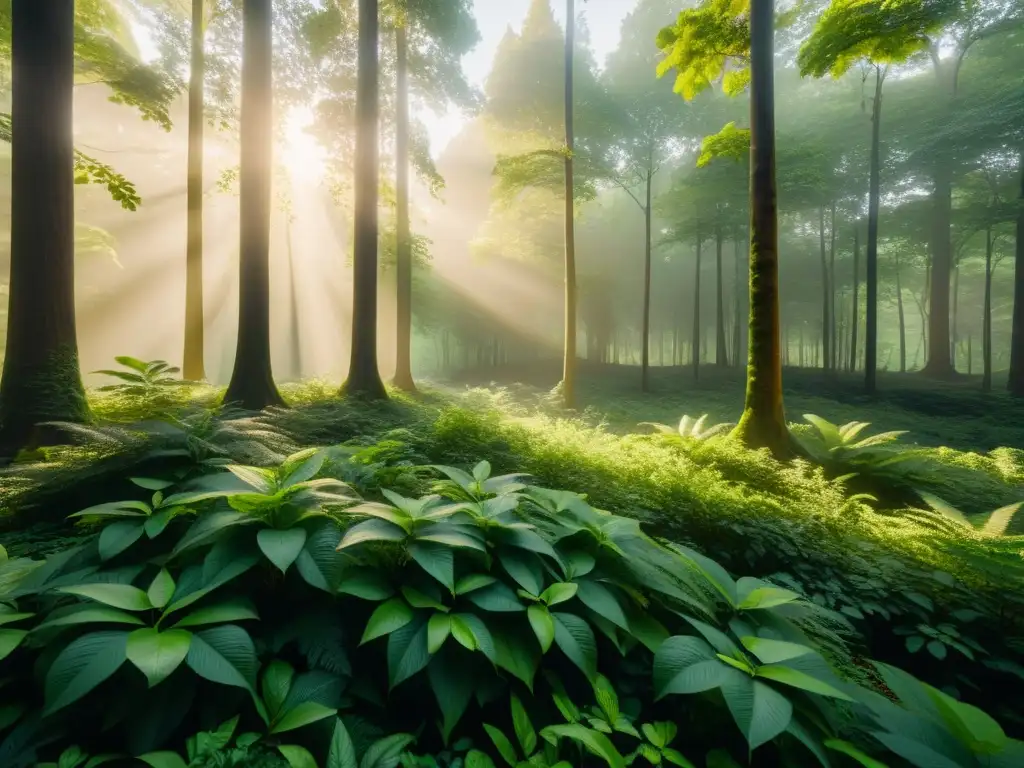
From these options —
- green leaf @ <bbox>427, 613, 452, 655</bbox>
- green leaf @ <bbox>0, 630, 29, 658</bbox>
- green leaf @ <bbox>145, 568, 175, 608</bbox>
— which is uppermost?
green leaf @ <bbox>145, 568, 175, 608</bbox>

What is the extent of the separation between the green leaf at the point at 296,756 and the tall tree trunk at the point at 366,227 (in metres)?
9.32

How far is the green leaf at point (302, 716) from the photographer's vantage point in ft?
4.05

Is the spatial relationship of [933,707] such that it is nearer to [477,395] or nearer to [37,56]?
[37,56]

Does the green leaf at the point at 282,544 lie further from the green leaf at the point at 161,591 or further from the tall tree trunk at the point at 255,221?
the tall tree trunk at the point at 255,221

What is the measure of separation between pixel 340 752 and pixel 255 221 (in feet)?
28.6

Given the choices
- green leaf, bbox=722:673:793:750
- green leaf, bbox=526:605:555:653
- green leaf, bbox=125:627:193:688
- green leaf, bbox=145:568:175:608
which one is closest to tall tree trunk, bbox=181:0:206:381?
green leaf, bbox=145:568:175:608

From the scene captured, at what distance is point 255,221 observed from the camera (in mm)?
7840

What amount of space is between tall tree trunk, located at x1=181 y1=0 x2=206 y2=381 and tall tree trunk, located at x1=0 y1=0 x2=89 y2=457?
7.46 m

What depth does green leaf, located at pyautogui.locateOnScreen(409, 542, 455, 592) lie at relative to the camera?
59.7 inches

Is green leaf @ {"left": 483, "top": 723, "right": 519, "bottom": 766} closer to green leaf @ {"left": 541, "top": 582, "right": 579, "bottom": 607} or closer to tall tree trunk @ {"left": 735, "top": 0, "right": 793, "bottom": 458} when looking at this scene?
green leaf @ {"left": 541, "top": 582, "right": 579, "bottom": 607}

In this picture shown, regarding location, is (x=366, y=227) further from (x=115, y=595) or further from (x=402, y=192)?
(x=115, y=595)

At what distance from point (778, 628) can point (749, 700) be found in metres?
0.63

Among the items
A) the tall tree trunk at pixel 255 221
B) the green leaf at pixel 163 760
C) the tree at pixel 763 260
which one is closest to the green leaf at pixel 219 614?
the green leaf at pixel 163 760

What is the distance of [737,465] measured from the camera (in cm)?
596
